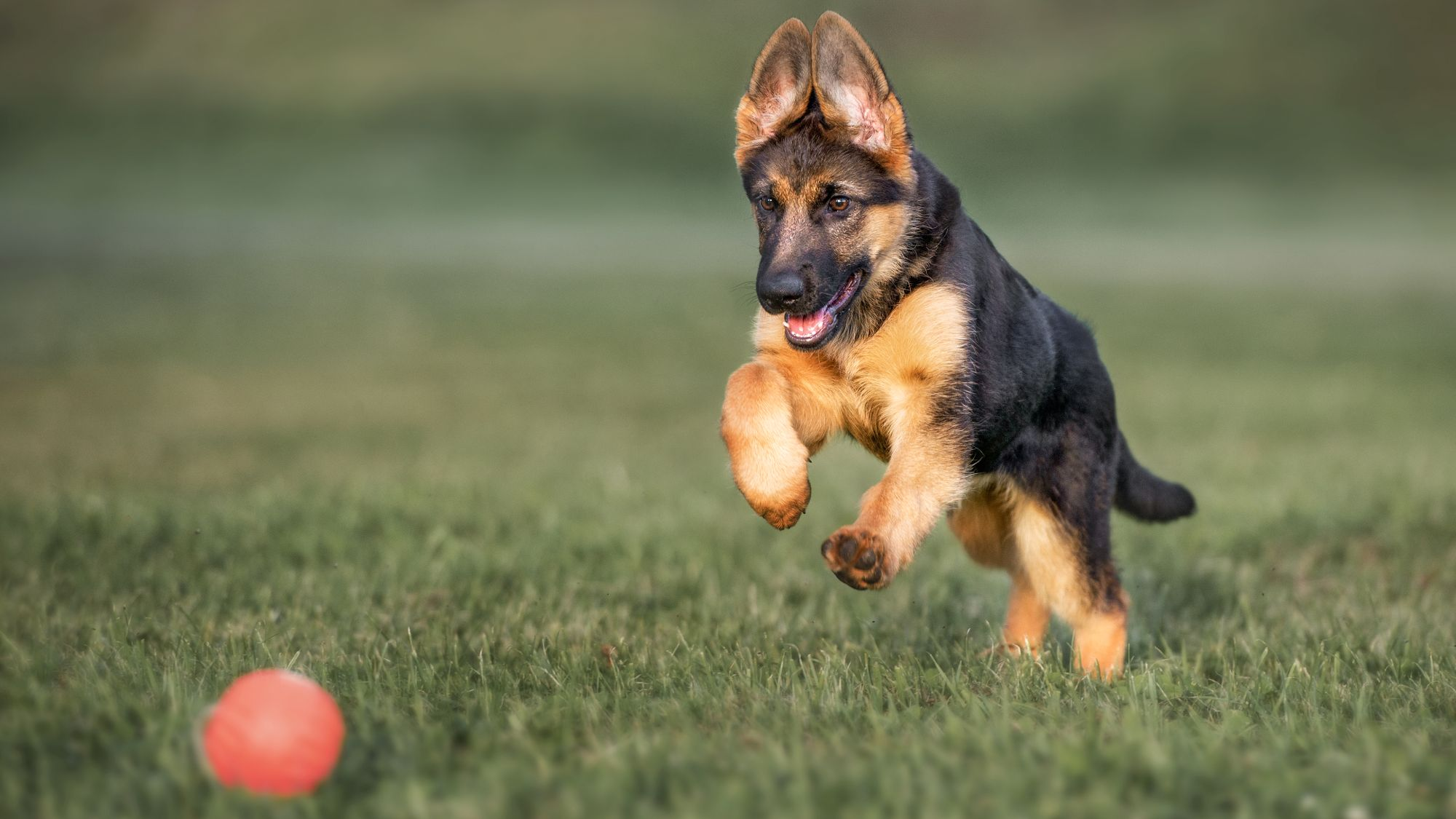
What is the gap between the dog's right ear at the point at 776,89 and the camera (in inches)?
192

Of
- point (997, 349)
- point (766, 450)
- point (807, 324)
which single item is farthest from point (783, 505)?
point (997, 349)

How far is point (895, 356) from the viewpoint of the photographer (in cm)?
471

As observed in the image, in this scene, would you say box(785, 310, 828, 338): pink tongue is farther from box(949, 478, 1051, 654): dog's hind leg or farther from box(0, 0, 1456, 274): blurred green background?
box(0, 0, 1456, 274): blurred green background

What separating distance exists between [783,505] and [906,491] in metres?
0.42

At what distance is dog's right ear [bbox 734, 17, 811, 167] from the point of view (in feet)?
16.0

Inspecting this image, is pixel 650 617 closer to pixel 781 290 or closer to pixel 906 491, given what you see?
pixel 906 491

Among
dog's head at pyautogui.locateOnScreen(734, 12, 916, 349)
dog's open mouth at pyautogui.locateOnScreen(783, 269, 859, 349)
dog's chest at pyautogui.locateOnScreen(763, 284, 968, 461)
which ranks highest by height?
dog's head at pyautogui.locateOnScreen(734, 12, 916, 349)

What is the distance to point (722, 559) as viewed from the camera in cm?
682

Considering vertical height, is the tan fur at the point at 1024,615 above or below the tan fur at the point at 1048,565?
below

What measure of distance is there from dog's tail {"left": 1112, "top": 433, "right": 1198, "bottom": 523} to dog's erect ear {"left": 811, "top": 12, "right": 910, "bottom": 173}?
1711 millimetres

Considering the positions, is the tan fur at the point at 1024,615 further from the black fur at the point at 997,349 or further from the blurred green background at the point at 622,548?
the black fur at the point at 997,349

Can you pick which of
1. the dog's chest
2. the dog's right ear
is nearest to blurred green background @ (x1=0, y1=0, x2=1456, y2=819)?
the dog's right ear

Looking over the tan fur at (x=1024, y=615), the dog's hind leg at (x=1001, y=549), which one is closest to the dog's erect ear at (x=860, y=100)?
the dog's hind leg at (x=1001, y=549)

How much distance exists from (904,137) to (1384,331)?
17.5 m
